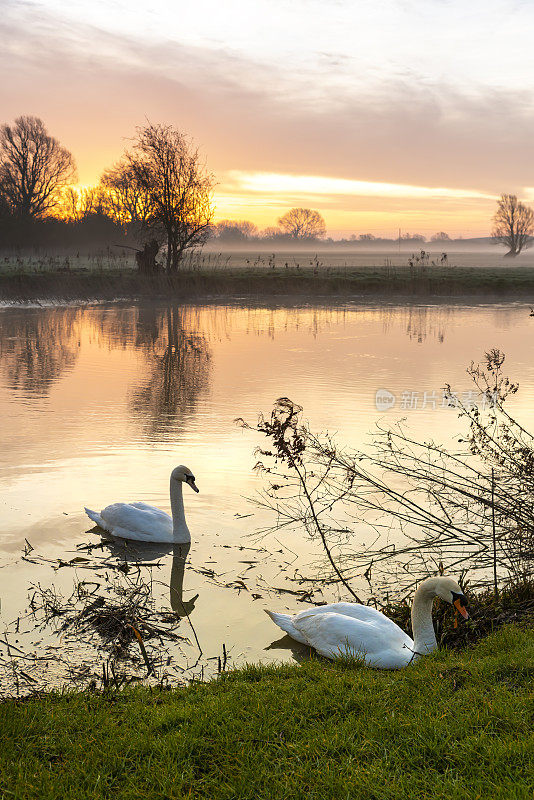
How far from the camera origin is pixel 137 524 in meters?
8.77

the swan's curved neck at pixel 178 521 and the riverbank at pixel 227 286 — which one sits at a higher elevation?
the riverbank at pixel 227 286

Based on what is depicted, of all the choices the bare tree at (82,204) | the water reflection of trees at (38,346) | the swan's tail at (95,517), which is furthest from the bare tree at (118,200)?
the swan's tail at (95,517)

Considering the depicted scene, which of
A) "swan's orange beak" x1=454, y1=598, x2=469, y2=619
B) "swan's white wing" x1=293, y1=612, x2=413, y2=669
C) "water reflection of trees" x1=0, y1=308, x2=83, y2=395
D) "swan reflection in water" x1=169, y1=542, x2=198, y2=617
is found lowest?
"swan reflection in water" x1=169, y1=542, x2=198, y2=617

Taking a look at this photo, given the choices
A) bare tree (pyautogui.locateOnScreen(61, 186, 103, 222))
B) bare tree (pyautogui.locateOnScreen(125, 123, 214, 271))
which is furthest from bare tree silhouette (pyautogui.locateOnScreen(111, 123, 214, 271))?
bare tree (pyautogui.locateOnScreen(61, 186, 103, 222))

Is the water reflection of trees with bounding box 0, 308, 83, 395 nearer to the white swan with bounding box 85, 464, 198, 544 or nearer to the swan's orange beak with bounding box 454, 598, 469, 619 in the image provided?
the white swan with bounding box 85, 464, 198, 544

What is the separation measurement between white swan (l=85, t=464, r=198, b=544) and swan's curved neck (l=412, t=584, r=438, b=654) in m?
3.32

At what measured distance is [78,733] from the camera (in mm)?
4504

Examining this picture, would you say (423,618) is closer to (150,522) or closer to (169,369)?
(150,522)

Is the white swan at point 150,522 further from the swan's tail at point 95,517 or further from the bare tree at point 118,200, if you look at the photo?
the bare tree at point 118,200

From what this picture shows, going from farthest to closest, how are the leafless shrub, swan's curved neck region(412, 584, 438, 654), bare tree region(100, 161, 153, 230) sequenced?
bare tree region(100, 161, 153, 230)
the leafless shrub
swan's curved neck region(412, 584, 438, 654)

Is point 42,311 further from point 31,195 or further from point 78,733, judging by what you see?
point 31,195

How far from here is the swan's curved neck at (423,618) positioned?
19.6ft

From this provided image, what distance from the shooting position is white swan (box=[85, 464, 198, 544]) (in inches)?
343

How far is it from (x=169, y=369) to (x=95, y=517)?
40.8 feet
